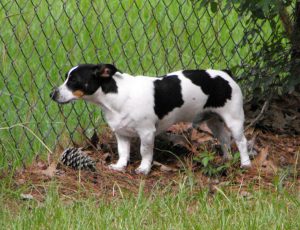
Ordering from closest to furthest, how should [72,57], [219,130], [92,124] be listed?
[219,130], [92,124], [72,57]

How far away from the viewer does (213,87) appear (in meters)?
6.66

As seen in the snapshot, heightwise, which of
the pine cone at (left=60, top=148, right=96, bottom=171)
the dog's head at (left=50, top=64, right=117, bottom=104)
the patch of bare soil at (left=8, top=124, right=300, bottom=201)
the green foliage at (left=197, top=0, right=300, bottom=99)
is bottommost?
the patch of bare soil at (left=8, top=124, right=300, bottom=201)

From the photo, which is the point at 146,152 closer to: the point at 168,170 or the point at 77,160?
the point at 168,170

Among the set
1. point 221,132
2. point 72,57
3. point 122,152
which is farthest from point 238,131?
point 72,57

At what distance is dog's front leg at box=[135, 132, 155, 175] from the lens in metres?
6.45

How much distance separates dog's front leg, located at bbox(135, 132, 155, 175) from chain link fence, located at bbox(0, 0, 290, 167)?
627 millimetres

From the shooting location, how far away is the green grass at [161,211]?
5.28 meters

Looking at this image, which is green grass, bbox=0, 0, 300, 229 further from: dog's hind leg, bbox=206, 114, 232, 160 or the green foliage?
dog's hind leg, bbox=206, 114, 232, 160

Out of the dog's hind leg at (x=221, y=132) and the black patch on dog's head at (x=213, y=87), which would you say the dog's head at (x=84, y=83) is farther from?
the dog's hind leg at (x=221, y=132)

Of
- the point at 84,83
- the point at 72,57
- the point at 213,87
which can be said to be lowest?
the point at 72,57

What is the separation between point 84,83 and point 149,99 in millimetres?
410

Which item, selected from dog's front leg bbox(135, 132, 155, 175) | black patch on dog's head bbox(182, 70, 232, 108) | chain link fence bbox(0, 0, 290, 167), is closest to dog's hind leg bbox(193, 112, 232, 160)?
black patch on dog's head bbox(182, 70, 232, 108)

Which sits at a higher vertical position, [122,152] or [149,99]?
[149,99]

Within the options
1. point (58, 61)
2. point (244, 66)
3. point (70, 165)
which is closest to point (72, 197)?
point (70, 165)
